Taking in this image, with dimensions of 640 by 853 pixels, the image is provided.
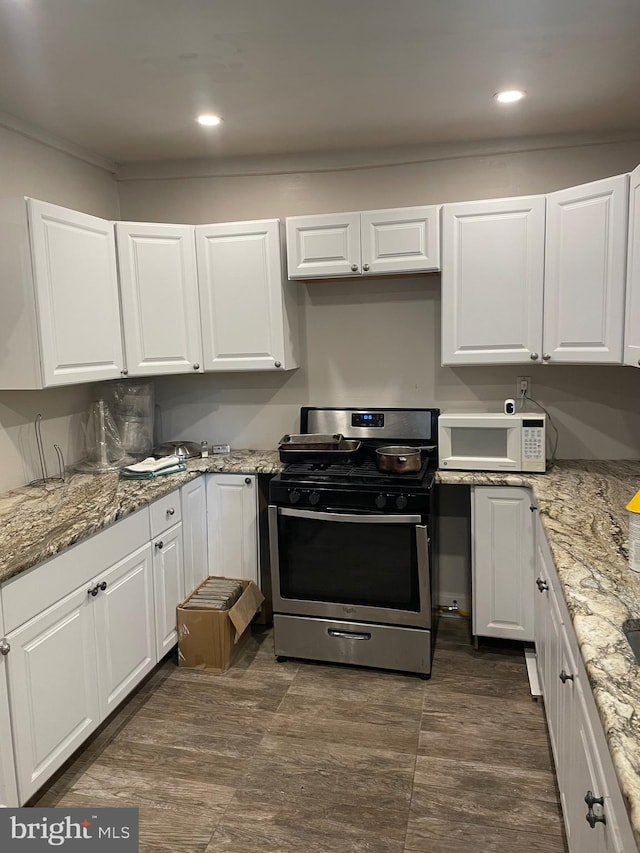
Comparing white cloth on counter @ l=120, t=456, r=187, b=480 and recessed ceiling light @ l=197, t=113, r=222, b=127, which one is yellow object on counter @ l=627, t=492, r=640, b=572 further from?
recessed ceiling light @ l=197, t=113, r=222, b=127

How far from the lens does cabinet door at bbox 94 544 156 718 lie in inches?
95.7

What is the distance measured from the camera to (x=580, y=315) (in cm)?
280

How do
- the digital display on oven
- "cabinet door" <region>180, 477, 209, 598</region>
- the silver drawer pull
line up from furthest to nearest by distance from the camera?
1. the digital display on oven
2. "cabinet door" <region>180, 477, 209, 598</region>
3. the silver drawer pull

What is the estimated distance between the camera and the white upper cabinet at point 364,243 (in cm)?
305

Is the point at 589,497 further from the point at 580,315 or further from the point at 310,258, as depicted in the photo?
the point at 310,258

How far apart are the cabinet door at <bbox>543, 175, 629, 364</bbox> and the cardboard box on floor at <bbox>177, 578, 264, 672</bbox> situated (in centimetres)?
193

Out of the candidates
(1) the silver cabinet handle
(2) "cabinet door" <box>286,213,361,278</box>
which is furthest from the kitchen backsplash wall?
(1) the silver cabinet handle

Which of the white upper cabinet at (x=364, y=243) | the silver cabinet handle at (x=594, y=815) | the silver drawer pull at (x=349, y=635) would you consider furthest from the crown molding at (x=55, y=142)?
the silver cabinet handle at (x=594, y=815)

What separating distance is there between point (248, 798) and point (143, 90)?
2650mm

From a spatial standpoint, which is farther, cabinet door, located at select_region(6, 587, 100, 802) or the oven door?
the oven door

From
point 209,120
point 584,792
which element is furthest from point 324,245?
point 584,792

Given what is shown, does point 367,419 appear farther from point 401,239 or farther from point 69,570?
point 69,570

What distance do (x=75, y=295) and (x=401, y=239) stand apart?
1.54 metres

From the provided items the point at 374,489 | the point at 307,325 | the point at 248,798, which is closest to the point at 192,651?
the point at 248,798
